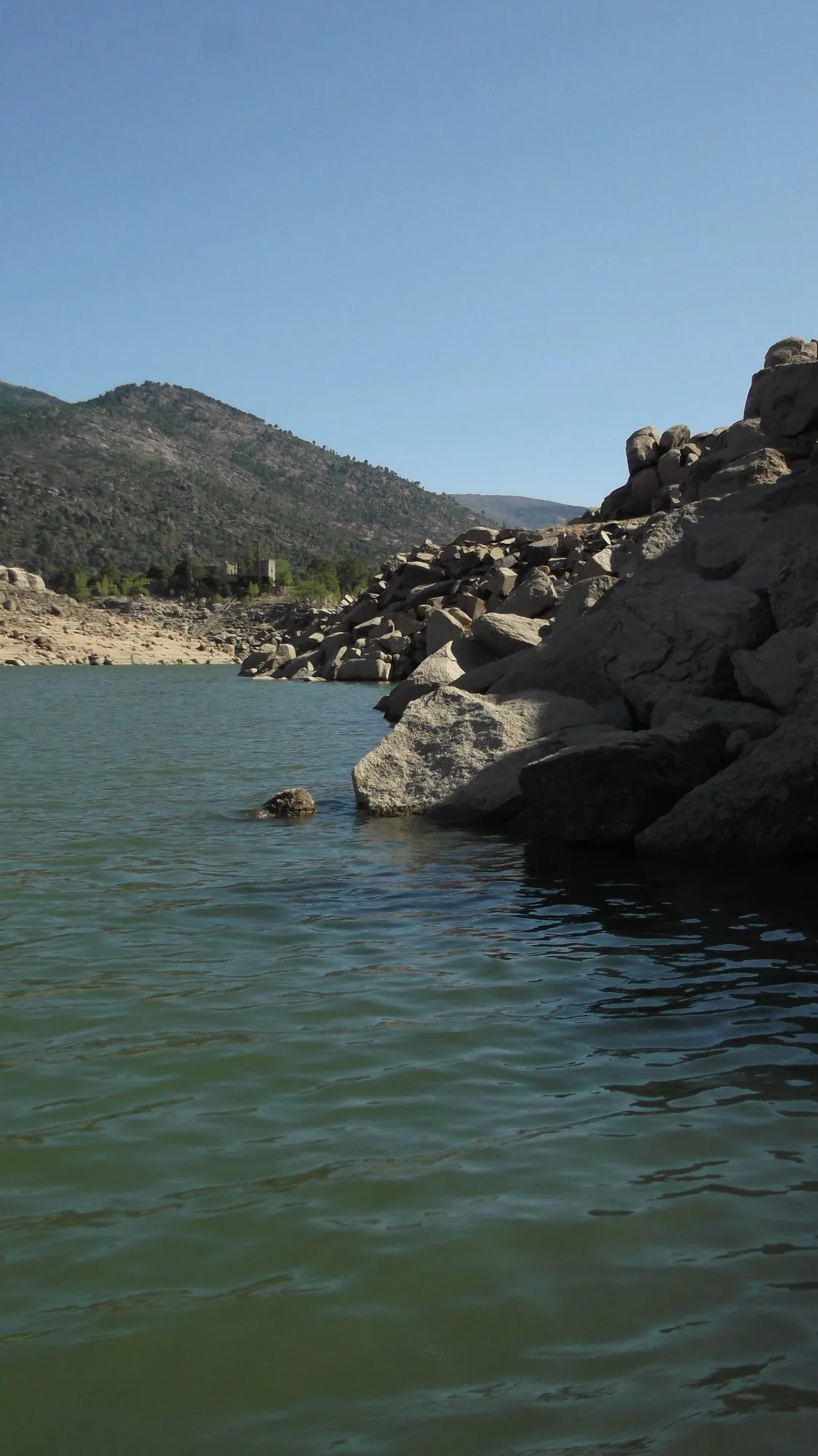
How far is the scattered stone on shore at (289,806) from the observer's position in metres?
11.8

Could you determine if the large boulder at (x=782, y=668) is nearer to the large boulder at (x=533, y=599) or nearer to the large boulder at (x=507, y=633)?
the large boulder at (x=507, y=633)

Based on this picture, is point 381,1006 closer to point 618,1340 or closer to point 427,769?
point 618,1340

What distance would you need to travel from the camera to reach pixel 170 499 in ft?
480

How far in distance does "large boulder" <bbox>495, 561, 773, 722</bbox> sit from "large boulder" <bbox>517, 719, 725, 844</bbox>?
1158mm

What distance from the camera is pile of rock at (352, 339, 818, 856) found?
9.02m

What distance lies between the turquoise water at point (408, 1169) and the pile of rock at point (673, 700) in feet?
2.93

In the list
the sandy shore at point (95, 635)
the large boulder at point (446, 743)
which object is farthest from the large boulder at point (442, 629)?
the sandy shore at point (95, 635)

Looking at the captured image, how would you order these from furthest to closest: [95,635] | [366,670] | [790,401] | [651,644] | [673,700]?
1. [95,635]
2. [366,670]
3. [790,401]
4. [651,644]
5. [673,700]

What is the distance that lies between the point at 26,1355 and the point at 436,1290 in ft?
3.29

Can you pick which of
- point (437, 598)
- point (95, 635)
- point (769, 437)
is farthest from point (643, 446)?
point (95, 635)

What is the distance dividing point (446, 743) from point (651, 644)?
6.62 ft

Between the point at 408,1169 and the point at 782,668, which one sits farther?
the point at 782,668

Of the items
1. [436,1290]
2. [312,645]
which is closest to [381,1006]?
[436,1290]

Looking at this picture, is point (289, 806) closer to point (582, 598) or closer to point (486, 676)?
point (486, 676)
